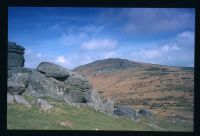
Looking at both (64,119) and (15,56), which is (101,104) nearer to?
Answer: (64,119)

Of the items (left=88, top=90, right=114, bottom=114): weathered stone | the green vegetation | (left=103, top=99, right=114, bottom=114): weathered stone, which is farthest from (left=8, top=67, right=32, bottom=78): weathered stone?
(left=103, top=99, right=114, bottom=114): weathered stone

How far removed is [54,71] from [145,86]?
107ft

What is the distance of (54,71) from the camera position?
23281 millimetres

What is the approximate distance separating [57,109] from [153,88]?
3202 centimetres

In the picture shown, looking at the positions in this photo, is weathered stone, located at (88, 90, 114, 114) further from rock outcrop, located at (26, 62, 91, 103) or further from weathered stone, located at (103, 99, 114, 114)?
rock outcrop, located at (26, 62, 91, 103)

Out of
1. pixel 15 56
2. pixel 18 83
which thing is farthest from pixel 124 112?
pixel 15 56

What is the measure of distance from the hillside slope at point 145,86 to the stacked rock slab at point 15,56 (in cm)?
489

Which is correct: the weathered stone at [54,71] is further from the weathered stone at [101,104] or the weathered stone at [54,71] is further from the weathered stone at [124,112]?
the weathered stone at [124,112]

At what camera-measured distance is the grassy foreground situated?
12.7m

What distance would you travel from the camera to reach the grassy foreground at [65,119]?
12734mm

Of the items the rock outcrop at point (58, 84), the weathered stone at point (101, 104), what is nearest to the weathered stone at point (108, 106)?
the weathered stone at point (101, 104)
